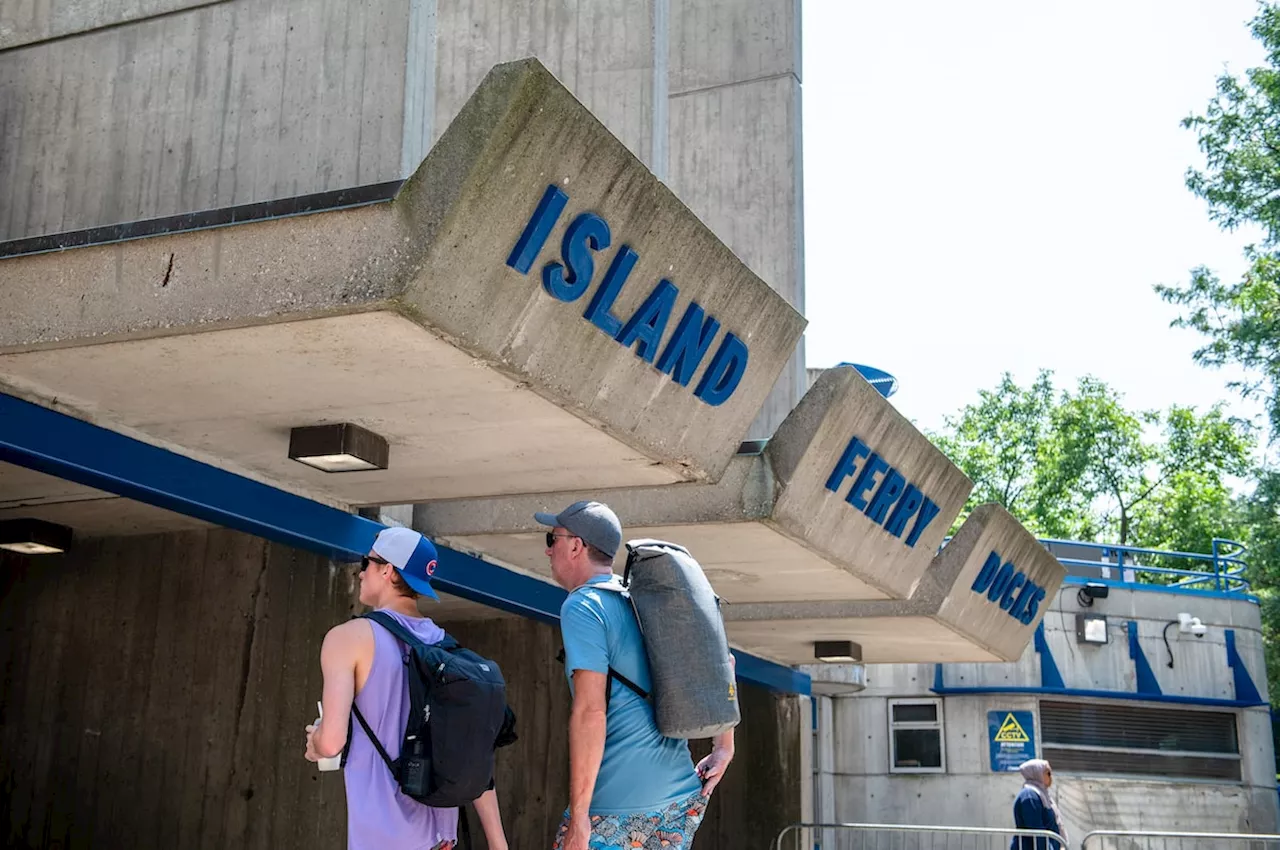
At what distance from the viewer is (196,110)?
7012 mm

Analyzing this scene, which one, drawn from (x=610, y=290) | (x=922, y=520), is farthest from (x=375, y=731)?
(x=922, y=520)

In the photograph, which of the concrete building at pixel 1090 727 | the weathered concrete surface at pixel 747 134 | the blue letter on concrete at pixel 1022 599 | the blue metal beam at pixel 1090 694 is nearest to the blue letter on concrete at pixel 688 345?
the weathered concrete surface at pixel 747 134

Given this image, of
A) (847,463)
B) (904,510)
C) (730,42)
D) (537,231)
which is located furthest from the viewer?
(730,42)

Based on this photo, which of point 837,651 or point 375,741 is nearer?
point 375,741

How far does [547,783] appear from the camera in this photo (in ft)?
42.8

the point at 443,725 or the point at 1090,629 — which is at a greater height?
the point at 1090,629

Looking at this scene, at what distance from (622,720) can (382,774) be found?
0.75 metres

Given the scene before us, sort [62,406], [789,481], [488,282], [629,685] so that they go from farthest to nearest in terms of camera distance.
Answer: [789,481] → [62,406] → [488,282] → [629,685]

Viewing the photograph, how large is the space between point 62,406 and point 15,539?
3373 mm

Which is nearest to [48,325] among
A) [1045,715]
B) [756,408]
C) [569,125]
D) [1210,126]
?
[569,125]

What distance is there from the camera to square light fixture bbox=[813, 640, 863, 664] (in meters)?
14.5

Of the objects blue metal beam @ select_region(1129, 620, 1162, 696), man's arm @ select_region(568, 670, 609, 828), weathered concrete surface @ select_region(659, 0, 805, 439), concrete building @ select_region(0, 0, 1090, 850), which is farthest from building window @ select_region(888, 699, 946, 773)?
man's arm @ select_region(568, 670, 609, 828)

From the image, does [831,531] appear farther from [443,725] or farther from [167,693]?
[443,725]

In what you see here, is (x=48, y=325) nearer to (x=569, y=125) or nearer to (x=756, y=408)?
(x=569, y=125)
